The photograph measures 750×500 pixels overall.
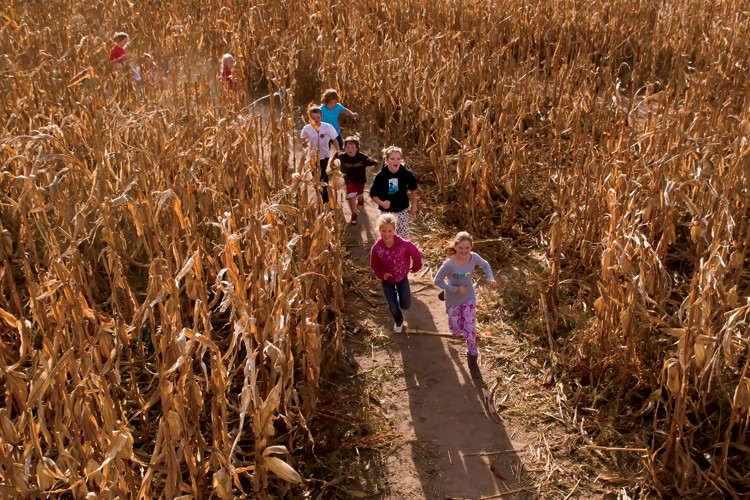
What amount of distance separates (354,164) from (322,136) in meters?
0.37

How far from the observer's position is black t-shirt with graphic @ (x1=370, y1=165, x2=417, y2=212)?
4.29m

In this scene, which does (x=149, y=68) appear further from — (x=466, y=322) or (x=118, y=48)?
(x=466, y=322)

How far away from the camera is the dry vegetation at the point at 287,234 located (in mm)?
2389

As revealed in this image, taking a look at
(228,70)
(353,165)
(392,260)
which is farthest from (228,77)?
(392,260)

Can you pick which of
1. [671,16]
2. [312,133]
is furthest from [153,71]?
[671,16]

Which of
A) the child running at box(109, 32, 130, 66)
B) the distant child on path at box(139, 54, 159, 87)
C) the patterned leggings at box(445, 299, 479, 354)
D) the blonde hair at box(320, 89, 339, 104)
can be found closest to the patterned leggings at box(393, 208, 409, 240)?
the patterned leggings at box(445, 299, 479, 354)

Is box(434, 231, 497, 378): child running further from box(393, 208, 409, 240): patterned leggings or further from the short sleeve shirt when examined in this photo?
the short sleeve shirt

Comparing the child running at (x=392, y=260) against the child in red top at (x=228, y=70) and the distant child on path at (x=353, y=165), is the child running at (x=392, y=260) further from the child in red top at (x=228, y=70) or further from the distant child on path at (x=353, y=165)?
the child in red top at (x=228, y=70)

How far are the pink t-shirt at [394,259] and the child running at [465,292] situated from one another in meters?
0.22

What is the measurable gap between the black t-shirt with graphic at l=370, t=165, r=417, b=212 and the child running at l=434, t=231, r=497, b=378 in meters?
0.84

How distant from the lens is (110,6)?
27.5 ft

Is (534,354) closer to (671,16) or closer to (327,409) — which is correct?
(327,409)

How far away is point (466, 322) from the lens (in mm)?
3510

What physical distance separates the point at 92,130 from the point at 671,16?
Result: 249 inches
